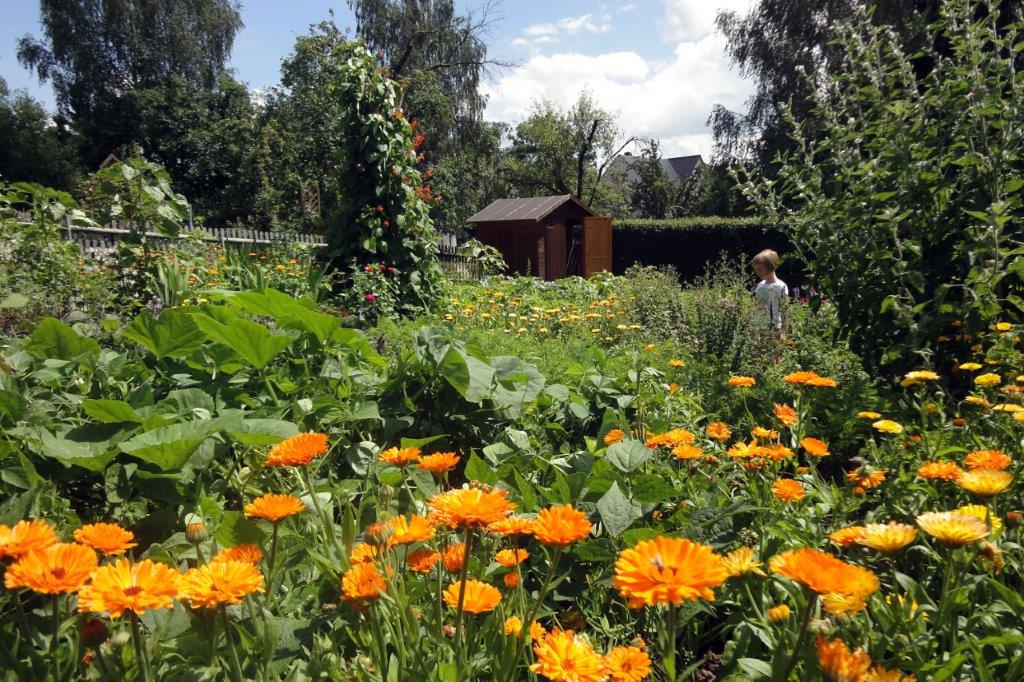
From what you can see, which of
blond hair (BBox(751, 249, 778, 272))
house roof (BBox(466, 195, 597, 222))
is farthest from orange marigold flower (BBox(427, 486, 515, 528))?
house roof (BBox(466, 195, 597, 222))

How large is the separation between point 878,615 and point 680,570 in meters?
0.47

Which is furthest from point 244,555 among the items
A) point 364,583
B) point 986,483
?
point 986,483

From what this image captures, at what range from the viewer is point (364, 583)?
84 cm

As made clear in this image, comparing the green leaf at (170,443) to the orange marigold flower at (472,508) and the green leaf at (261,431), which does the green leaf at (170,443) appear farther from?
the orange marigold flower at (472,508)

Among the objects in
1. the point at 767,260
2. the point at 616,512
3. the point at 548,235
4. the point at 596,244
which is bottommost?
the point at 616,512

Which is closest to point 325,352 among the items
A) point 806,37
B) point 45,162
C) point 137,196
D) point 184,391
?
point 184,391

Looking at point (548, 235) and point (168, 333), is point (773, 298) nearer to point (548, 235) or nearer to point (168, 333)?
point (168, 333)

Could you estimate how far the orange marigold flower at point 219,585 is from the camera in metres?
0.73

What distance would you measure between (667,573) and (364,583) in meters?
0.39

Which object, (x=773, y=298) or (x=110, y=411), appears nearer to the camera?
(x=110, y=411)

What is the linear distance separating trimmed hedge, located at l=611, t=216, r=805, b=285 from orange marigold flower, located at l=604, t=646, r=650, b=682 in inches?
651

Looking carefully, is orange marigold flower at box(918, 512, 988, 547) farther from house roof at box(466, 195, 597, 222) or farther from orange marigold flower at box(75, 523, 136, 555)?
house roof at box(466, 195, 597, 222)

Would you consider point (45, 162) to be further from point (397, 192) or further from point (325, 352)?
point (325, 352)

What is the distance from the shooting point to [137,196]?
4539mm
